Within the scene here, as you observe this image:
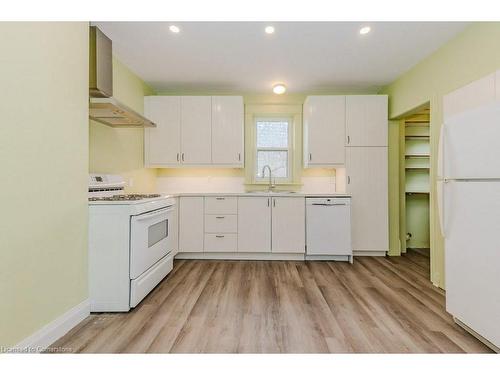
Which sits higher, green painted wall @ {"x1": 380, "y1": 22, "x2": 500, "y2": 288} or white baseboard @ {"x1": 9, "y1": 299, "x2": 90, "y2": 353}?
green painted wall @ {"x1": 380, "y1": 22, "x2": 500, "y2": 288}

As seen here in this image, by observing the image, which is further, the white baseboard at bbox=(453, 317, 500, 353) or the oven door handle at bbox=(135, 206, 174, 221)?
the oven door handle at bbox=(135, 206, 174, 221)

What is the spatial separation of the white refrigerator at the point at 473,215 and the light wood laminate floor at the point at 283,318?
24 cm

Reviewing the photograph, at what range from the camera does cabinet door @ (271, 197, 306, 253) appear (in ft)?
11.1

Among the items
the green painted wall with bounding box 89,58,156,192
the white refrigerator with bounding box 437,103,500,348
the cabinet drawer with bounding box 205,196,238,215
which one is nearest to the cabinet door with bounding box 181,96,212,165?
the green painted wall with bounding box 89,58,156,192

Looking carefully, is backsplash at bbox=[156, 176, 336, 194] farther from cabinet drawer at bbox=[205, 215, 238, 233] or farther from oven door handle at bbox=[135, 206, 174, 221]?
oven door handle at bbox=[135, 206, 174, 221]

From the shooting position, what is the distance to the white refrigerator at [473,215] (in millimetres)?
1476

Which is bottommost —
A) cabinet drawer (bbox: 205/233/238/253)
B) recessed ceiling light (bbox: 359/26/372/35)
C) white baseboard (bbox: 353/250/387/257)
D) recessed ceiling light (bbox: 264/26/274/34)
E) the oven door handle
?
white baseboard (bbox: 353/250/387/257)

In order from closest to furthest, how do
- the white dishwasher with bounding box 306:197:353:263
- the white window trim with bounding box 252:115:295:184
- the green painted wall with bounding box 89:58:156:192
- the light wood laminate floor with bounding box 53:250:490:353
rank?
the light wood laminate floor with bounding box 53:250:490:353 → the green painted wall with bounding box 89:58:156:192 → the white dishwasher with bounding box 306:197:353:263 → the white window trim with bounding box 252:115:295:184

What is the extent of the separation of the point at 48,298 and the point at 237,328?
125 centimetres

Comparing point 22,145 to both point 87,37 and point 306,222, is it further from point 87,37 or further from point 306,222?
point 306,222

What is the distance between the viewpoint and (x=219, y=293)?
7.80 ft

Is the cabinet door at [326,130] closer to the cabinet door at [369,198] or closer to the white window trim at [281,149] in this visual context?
the cabinet door at [369,198]

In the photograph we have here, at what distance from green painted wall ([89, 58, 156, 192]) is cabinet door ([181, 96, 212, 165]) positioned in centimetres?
60
